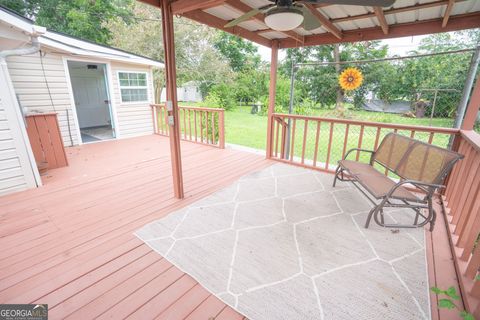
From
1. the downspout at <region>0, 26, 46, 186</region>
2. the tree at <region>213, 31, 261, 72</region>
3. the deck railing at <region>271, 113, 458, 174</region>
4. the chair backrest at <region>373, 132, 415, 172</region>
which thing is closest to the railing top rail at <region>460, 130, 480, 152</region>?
the deck railing at <region>271, 113, 458, 174</region>

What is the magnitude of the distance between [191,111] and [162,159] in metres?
1.67

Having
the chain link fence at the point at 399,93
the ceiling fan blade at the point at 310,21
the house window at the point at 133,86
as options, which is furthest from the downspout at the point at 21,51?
the chain link fence at the point at 399,93

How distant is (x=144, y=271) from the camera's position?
1.66m

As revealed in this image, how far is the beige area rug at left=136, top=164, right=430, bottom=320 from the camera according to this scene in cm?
143

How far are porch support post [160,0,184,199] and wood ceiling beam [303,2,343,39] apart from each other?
56.9 inches

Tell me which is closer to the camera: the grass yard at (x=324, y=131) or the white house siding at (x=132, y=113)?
the white house siding at (x=132, y=113)

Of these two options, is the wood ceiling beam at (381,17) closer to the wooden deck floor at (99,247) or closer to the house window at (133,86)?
the wooden deck floor at (99,247)

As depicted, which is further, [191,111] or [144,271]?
[191,111]

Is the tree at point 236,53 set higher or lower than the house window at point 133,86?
higher

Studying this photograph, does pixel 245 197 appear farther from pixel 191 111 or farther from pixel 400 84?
pixel 400 84

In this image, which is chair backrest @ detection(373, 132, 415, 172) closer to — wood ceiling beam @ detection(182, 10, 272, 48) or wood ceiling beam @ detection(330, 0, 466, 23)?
wood ceiling beam @ detection(330, 0, 466, 23)

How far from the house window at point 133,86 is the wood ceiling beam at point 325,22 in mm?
4904

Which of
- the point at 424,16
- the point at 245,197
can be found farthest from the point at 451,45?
the point at 245,197

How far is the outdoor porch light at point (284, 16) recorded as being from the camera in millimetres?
1625
